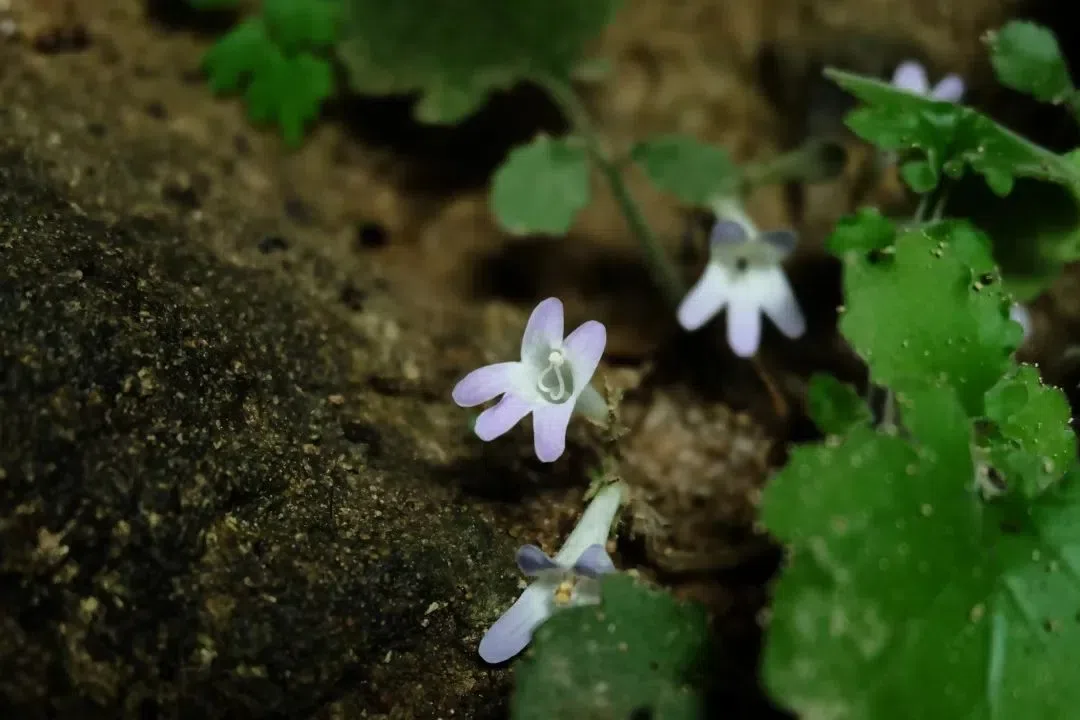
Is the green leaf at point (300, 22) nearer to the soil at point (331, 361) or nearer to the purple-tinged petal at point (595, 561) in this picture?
the soil at point (331, 361)

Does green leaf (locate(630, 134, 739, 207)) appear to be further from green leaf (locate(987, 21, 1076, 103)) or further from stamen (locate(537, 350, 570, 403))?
stamen (locate(537, 350, 570, 403))

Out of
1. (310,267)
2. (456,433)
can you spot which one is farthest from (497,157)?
(456,433)

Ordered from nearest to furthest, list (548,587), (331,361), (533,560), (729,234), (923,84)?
(533,560)
(548,587)
(331,361)
(729,234)
(923,84)

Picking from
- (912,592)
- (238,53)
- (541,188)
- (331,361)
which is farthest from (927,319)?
(238,53)

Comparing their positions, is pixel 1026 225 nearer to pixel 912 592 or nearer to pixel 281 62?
pixel 912 592

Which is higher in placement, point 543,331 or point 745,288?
point 543,331
